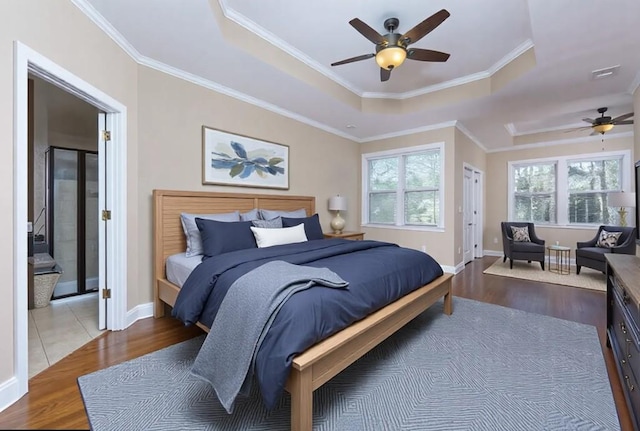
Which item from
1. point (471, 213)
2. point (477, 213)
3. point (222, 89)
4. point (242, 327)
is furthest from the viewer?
point (477, 213)

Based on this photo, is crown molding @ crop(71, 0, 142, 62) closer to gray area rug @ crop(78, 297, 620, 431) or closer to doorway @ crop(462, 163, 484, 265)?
gray area rug @ crop(78, 297, 620, 431)

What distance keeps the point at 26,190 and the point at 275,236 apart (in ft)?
6.24

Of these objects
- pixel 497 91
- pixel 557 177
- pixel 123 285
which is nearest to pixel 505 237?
pixel 557 177

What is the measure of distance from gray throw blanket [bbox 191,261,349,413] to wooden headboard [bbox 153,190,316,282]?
1.73m

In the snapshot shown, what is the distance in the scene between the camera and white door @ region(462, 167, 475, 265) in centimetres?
561

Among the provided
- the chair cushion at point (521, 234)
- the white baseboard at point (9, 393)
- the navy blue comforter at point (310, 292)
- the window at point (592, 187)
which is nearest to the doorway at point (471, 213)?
the chair cushion at point (521, 234)

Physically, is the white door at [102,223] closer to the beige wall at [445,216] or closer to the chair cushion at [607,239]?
the beige wall at [445,216]

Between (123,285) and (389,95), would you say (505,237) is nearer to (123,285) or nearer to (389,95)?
(389,95)

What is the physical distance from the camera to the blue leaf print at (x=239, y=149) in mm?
3707

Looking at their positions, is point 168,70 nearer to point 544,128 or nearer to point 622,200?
point 622,200

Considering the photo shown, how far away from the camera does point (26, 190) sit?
1.74 meters

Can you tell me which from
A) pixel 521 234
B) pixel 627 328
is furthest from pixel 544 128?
pixel 627 328

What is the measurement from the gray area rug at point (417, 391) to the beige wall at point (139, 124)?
712 millimetres

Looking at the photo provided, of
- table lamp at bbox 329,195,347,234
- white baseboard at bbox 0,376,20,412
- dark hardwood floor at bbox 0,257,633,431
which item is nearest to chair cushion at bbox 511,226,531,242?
dark hardwood floor at bbox 0,257,633,431
